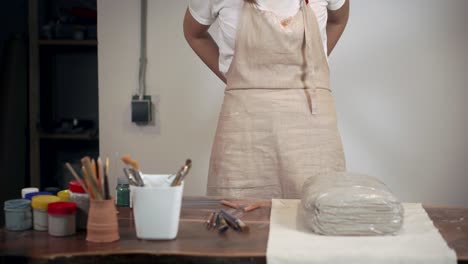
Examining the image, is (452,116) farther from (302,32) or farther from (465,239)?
(465,239)

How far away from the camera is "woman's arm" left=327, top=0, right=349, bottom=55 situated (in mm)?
2287

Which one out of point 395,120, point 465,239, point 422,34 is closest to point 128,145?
point 395,120

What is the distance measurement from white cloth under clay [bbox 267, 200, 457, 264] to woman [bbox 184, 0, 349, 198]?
0.63 meters

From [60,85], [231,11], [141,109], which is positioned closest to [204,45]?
[231,11]

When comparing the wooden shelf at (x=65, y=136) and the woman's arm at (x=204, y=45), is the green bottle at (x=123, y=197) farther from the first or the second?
the wooden shelf at (x=65, y=136)

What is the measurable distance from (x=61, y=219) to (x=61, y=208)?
0.02m

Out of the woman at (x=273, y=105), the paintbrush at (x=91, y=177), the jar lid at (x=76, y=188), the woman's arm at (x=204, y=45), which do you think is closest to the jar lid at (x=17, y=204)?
the jar lid at (x=76, y=188)

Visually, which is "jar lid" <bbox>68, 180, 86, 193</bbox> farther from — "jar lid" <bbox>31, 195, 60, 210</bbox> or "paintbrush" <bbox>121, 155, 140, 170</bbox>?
"paintbrush" <bbox>121, 155, 140, 170</bbox>

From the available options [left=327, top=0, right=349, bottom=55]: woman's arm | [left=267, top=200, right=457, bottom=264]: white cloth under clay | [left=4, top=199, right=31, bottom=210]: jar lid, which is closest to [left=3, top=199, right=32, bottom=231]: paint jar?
[left=4, top=199, right=31, bottom=210]: jar lid

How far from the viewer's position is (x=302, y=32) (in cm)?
200

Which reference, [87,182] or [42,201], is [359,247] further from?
[42,201]

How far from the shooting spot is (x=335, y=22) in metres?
2.35

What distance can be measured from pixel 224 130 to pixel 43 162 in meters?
2.33

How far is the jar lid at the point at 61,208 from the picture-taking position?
1322mm
